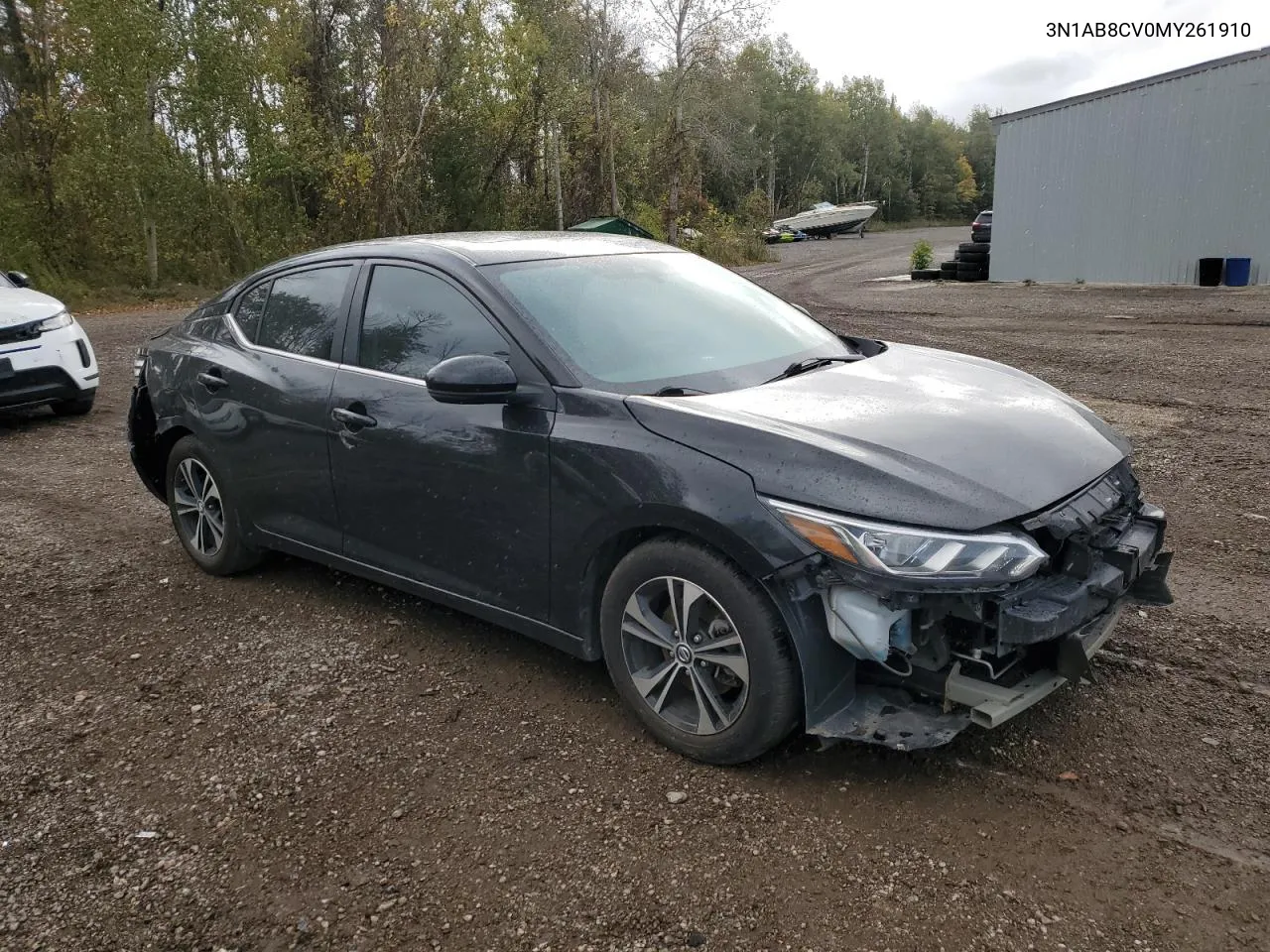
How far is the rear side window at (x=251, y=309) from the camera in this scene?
14.6 ft

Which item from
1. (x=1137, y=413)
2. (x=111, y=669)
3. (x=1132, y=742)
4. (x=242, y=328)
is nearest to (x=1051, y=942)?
(x=1132, y=742)

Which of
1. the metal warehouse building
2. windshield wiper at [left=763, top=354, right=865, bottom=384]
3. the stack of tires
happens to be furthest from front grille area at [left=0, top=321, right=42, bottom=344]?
the stack of tires

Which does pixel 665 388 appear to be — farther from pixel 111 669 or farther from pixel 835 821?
pixel 111 669

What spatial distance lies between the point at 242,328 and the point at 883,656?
3.36 metres

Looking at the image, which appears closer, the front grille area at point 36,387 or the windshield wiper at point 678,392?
the windshield wiper at point 678,392

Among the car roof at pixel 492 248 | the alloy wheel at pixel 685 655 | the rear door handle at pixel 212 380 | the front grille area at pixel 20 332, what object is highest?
the car roof at pixel 492 248

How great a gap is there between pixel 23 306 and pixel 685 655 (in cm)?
771

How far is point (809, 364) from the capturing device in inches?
143

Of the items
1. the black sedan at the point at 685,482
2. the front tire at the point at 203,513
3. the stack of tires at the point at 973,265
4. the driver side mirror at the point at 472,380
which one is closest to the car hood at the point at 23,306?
the front tire at the point at 203,513

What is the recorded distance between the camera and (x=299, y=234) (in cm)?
2812

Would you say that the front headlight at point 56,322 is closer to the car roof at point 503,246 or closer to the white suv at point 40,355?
the white suv at point 40,355

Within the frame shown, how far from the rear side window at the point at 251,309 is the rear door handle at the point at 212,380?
0.22 metres

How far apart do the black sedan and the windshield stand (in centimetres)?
1

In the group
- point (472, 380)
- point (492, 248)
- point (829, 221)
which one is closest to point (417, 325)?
point (492, 248)
